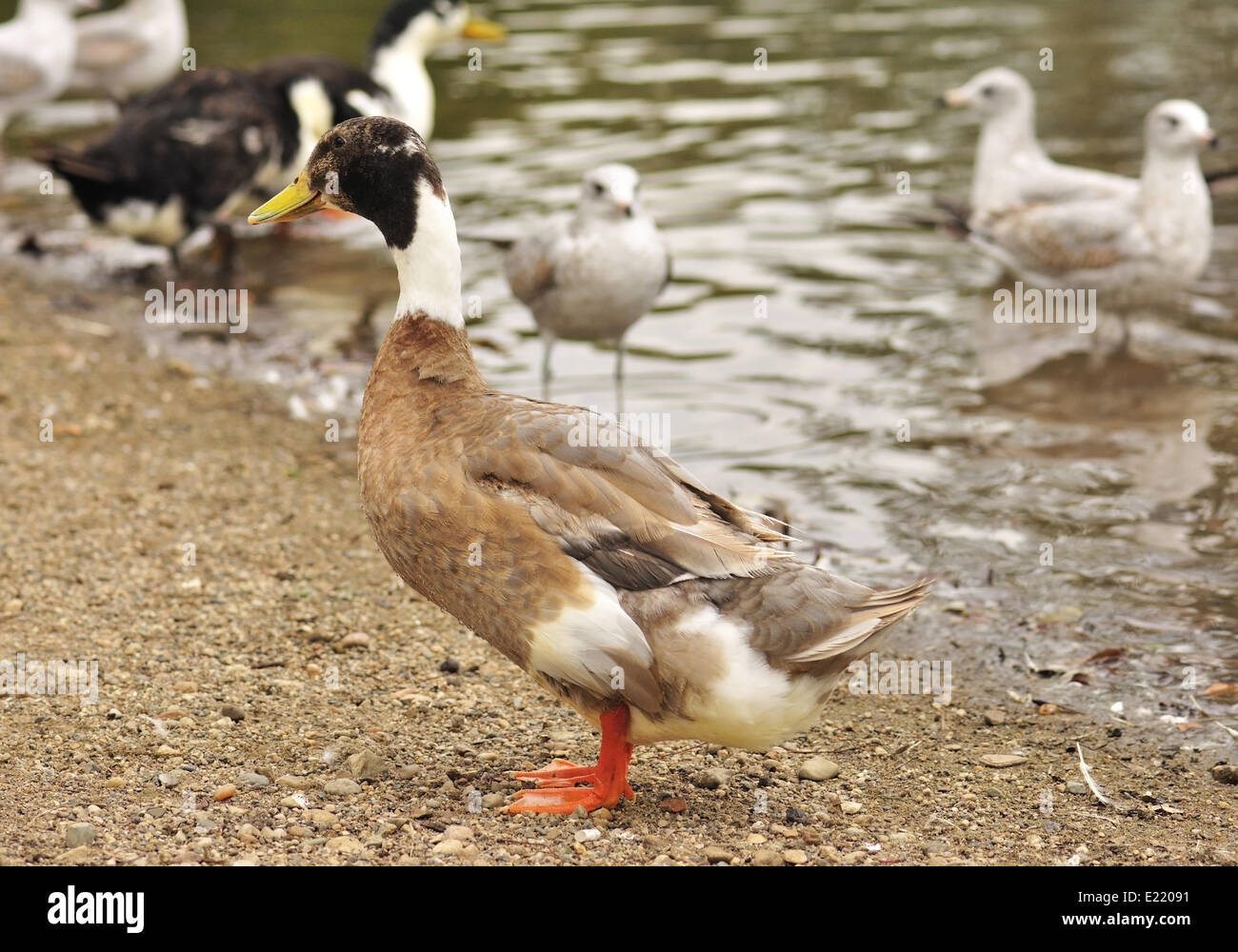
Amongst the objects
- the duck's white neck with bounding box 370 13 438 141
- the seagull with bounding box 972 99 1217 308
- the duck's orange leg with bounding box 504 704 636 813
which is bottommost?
the duck's orange leg with bounding box 504 704 636 813

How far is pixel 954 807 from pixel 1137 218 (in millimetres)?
5870

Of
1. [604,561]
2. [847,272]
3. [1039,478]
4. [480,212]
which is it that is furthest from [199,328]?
[604,561]

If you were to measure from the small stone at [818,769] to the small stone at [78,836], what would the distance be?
7.46 feet

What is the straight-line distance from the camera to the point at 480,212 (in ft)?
39.9

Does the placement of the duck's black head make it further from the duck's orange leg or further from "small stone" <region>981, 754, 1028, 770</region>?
"small stone" <region>981, 754, 1028, 770</region>

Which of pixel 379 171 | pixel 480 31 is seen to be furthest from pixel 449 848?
pixel 480 31

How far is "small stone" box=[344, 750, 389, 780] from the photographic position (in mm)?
4773

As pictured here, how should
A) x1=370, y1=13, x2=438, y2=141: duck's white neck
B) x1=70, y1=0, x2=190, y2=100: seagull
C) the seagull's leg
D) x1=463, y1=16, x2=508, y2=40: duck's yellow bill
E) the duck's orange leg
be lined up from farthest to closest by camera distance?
x1=70, y1=0, x2=190, y2=100: seagull < x1=463, y1=16, x2=508, y2=40: duck's yellow bill < x1=370, y1=13, x2=438, y2=141: duck's white neck < the seagull's leg < the duck's orange leg

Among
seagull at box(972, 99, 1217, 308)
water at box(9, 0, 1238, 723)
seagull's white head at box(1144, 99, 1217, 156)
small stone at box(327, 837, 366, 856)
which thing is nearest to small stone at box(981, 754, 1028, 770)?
Result: water at box(9, 0, 1238, 723)

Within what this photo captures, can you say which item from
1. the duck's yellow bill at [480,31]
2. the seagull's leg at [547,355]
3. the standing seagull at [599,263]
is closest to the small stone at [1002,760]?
the standing seagull at [599,263]

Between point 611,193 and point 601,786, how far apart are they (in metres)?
4.50

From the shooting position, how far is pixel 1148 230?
30.4 feet

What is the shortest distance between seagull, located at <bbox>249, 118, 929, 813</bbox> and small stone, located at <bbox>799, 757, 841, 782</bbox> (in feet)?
1.70

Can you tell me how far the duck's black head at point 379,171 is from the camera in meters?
4.90
